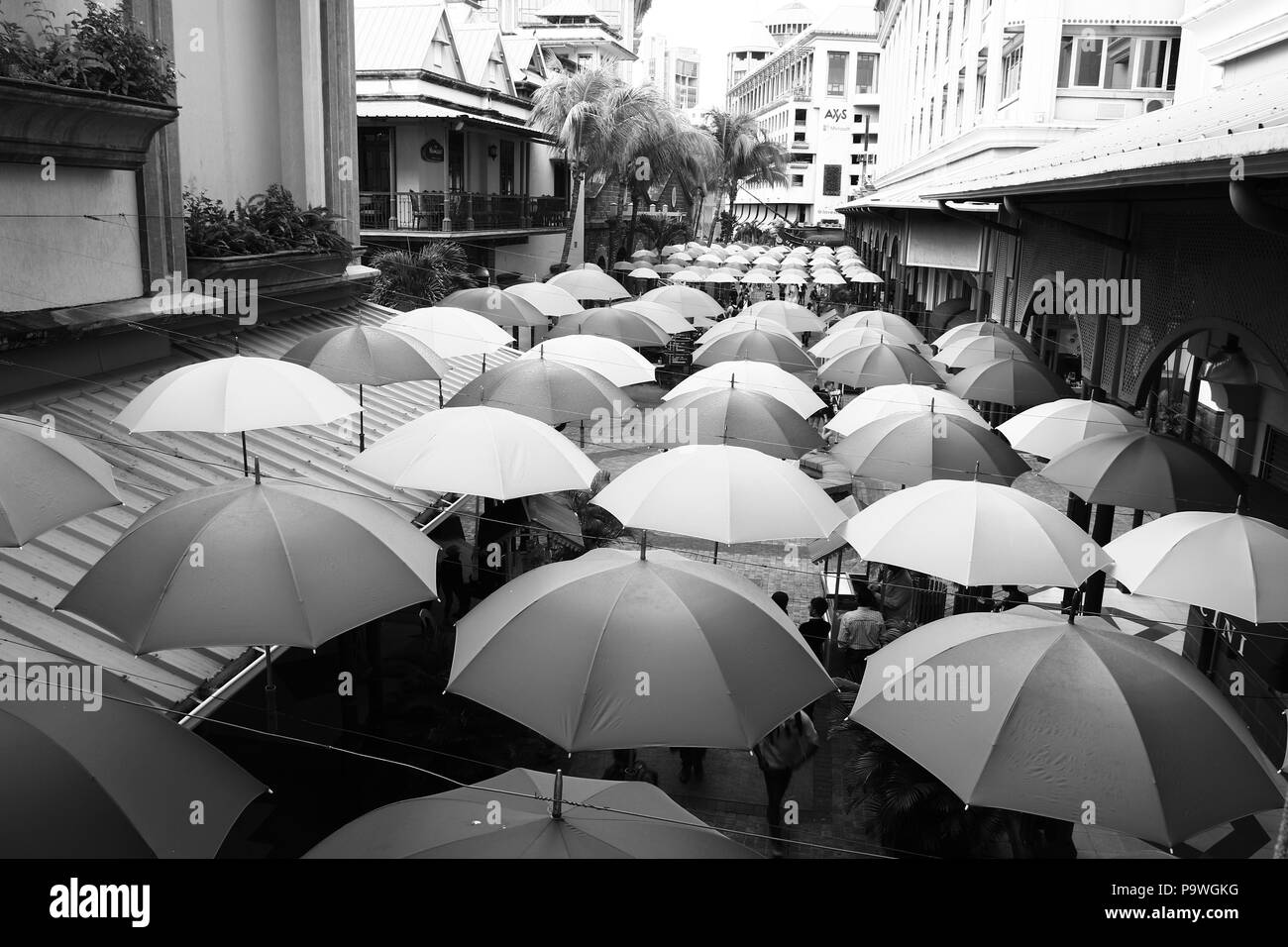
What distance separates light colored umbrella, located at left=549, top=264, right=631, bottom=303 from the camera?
911 inches

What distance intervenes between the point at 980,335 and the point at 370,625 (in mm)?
10267

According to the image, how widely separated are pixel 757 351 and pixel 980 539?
8928 mm

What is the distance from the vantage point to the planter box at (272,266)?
12.1m

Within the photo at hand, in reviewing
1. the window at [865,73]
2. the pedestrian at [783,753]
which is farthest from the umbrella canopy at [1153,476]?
the window at [865,73]

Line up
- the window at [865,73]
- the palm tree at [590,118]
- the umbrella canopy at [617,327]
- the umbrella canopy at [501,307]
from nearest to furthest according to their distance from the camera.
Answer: the umbrella canopy at [501,307]
the umbrella canopy at [617,327]
the palm tree at [590,118]
the window at [865,73]

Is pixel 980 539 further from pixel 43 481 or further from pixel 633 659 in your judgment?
pixel 43 481

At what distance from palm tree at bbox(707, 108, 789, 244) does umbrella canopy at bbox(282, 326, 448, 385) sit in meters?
57.2

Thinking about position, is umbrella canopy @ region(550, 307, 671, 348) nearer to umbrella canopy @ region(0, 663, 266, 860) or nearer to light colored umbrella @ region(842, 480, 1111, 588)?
light colored umbrella @ region(842, 480, 1111, 588)

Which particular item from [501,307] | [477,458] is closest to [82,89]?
[477,458]

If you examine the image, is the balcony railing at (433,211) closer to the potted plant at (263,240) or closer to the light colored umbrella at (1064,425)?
the potted plant at (263,240)

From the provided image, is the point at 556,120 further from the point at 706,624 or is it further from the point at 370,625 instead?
the point at 706,624

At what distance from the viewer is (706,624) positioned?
21.2 feet

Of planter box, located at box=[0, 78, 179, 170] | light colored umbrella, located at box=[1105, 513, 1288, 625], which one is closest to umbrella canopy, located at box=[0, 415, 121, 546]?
planter box, located at box=[0, 78, 179, 170]

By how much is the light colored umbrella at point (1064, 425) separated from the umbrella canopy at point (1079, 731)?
5.35 meters
